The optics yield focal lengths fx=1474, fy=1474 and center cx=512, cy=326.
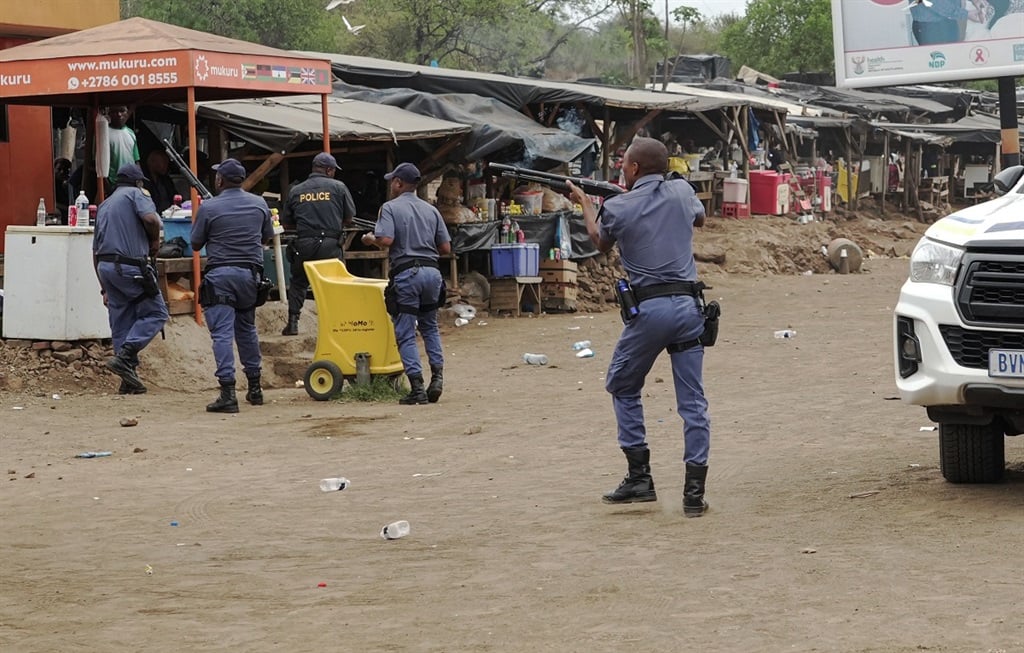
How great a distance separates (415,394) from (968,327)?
5.61m

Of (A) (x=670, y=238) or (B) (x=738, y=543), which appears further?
(A) (x=670, y=238)

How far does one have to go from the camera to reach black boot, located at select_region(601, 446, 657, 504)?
283 inches

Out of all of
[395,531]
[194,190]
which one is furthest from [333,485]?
[194,190]

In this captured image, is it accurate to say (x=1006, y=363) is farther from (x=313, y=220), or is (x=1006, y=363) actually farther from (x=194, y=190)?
(x=313, y=220)

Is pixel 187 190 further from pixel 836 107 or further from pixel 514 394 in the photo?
pixel 836 107

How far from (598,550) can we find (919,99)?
136 ft

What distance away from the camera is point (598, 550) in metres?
6.22

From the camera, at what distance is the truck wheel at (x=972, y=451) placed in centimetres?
710

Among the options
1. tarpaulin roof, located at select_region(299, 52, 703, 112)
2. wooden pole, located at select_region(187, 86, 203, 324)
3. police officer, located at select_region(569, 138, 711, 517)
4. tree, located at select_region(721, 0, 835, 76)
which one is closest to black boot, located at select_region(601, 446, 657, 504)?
police officer, located at select_region(569, 138, 711, 517)

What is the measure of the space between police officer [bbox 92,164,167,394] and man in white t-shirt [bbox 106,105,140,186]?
10.4ft

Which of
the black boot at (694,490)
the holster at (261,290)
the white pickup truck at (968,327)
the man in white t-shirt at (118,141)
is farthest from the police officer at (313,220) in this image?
the white pickup truck at (968,327)

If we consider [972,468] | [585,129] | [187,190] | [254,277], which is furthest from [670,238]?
[585,129]

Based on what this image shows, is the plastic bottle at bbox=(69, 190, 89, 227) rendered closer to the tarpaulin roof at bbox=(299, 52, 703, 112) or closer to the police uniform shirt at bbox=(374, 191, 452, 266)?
the police uniform shirt at bbox=(374, 191, 452, 266)

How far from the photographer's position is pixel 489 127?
18.8 meters
